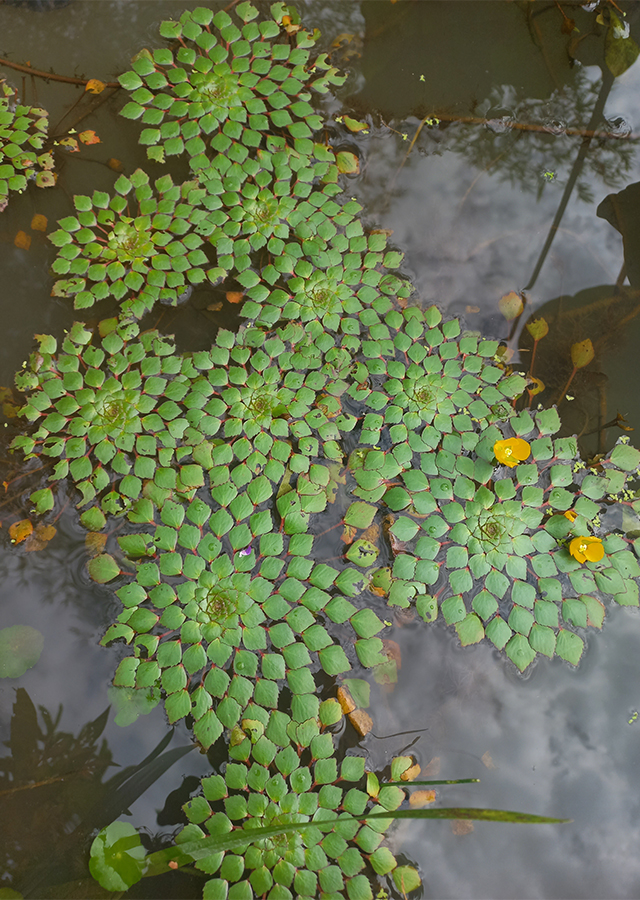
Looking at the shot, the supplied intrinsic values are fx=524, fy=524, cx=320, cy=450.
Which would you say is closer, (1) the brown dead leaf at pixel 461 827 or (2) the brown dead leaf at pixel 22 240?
(1) the brown dead leaf at pixel 461 827

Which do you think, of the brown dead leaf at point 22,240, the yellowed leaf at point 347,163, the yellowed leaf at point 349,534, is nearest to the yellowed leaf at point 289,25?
the yellowed leaf at point 347,163

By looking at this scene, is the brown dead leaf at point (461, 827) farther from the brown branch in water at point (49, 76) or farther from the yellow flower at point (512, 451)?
the brown branch in water at point (49, 76)

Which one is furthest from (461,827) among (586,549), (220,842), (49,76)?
(49,76)

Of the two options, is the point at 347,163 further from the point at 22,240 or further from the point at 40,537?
the point at 40,537

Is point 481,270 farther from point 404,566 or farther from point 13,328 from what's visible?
point 13,328

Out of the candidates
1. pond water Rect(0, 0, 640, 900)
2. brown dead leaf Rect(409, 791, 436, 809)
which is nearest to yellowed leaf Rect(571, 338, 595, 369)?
pond water Rect(0, 0, 640, 900)

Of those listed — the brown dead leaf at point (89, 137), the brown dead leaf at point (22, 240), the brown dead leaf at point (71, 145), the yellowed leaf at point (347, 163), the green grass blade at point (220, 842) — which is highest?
the yellowed leaf at point (347, 163)
